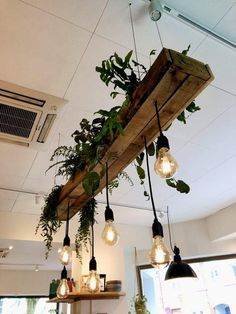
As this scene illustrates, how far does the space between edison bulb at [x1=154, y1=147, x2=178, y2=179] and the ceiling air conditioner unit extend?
1.08 meters

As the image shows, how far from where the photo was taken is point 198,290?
16.2 feet

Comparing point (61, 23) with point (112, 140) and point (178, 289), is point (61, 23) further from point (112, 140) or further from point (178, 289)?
point (178, 289)

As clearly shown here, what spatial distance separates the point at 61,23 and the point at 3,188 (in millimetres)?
2404

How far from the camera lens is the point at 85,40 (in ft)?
6.07

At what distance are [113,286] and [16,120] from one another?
2956 mm

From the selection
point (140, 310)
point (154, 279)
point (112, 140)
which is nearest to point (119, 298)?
point (140, 310)

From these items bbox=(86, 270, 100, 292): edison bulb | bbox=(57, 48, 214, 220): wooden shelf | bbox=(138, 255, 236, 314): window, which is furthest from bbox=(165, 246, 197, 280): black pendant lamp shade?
bbox=(57, 48, 214, 220): wooden shelf

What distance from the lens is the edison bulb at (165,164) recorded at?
1.31 m

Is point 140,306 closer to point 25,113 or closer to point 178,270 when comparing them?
point 178,270

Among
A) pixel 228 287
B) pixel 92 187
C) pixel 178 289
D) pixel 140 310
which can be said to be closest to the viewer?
pixel 92 187

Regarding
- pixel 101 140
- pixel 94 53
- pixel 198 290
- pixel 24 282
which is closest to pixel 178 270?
pixel 198 290

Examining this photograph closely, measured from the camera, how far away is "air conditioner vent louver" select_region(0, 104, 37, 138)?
2.05 meters

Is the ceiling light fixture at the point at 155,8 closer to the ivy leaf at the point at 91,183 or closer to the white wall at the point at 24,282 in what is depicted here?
the ivy leaf at the point at 91,183

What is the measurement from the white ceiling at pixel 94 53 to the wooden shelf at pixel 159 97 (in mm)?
661
